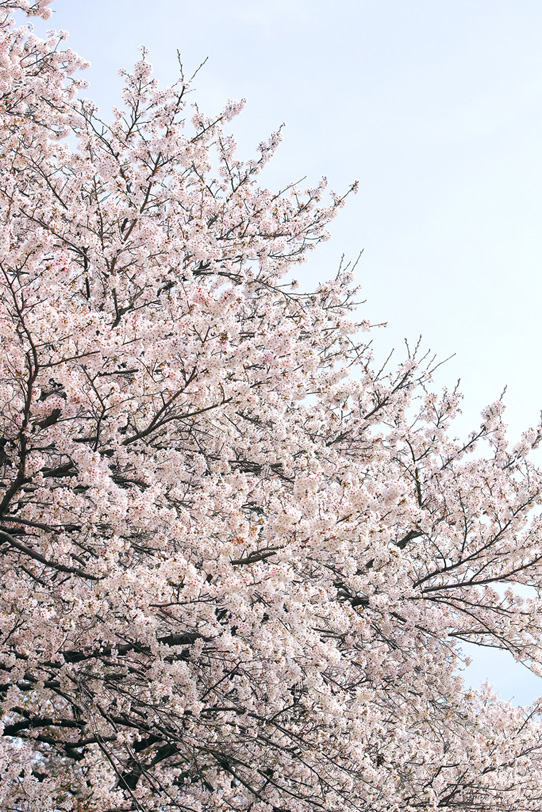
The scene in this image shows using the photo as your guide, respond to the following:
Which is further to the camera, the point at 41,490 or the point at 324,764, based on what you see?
the point at 324,764

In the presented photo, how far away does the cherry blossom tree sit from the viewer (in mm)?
5734

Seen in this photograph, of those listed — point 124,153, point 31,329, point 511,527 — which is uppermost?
point 124,153

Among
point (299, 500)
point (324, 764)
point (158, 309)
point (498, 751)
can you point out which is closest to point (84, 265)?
point (158, 309)

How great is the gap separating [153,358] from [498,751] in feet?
23.1

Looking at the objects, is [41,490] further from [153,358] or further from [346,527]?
[346,527]

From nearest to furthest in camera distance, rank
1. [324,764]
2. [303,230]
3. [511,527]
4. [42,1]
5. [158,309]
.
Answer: [324,764] < [511,527] < [158,309] < [42,1] < [303,230]

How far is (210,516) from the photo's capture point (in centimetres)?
611

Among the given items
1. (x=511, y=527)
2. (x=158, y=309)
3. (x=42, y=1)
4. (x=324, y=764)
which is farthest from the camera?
(x=42, y=1)

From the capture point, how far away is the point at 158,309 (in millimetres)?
8570

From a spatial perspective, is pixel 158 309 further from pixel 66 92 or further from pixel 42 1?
pixel 42 1

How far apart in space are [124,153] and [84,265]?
1.49m

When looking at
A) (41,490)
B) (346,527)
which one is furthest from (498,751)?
(41,490)

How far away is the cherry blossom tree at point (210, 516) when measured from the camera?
5.73 m

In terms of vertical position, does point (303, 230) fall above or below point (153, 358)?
above
